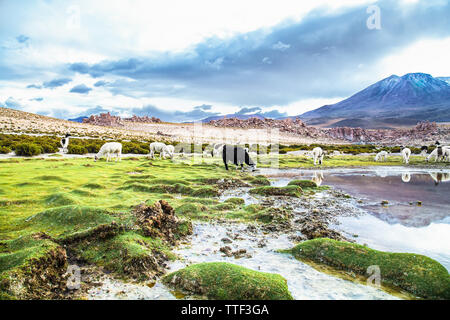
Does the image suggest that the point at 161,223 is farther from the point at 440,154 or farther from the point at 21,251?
the point at 440,154

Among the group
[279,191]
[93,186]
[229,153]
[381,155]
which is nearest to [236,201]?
[279,191]

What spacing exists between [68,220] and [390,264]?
7.75 meters

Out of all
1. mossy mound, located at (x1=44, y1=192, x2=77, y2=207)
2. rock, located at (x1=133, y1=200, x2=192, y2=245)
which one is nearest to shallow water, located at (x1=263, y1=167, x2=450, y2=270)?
rock, located at (x1=133, y1=200, x2=192, y2=245)

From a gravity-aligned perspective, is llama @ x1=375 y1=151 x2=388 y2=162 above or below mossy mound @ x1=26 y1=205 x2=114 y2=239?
above

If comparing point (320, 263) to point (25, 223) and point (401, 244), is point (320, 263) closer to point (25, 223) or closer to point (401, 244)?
point (401, 244)

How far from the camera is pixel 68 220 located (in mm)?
6668

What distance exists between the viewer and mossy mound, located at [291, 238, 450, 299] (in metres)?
4.37

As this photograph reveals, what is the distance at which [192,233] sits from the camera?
23.2 feet

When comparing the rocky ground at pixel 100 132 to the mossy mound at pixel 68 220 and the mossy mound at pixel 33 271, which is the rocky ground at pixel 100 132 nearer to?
the mossy mound at pixel 68 220

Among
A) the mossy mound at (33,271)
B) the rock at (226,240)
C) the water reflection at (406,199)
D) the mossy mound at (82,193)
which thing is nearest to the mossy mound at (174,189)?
the mossy mound at (82,193)

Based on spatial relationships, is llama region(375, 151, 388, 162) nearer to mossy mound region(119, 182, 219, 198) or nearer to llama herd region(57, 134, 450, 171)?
llama herd region(57, 134, 450, 171)

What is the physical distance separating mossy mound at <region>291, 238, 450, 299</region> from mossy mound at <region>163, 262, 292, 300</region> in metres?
1.67

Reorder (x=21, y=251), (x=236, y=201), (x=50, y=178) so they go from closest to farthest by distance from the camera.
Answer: (x=21, y=251)
(x=236, y=201)
(x=50, y=178)
